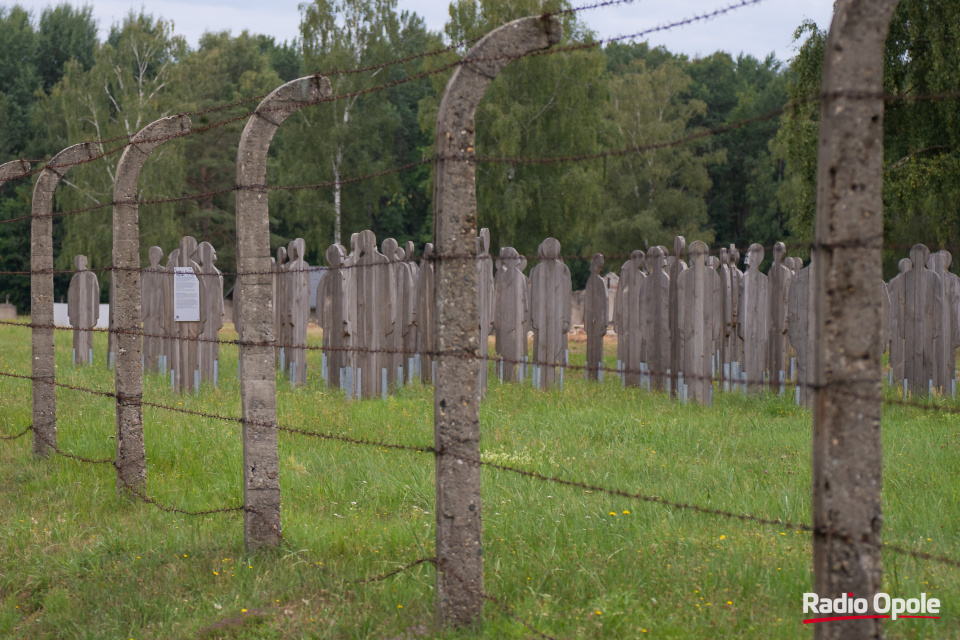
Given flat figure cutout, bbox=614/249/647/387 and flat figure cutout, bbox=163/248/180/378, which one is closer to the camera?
flat figure cutout, bbox=614/249/647/387

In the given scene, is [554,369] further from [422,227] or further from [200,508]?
[422,227]

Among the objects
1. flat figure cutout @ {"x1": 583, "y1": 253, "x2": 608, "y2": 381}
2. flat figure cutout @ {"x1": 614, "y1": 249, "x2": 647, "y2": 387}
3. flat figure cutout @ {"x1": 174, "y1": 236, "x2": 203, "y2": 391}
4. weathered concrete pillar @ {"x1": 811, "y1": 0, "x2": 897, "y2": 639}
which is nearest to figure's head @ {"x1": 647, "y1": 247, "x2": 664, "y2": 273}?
flat figure cutout @ {"x1": 614, "y1": 249, "x2": 647, "y2": 387}

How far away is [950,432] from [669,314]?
3.36 metres

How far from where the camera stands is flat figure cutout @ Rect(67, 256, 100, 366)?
12961mm

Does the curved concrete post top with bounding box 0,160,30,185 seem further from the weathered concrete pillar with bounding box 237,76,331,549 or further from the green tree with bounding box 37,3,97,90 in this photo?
the green tree with bounding box 37,3,97,90

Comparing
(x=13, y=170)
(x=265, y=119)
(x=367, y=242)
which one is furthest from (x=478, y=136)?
(x=265, y=119)

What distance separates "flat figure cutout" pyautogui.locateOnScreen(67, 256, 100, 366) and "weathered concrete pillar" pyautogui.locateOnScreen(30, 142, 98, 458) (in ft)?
19.6

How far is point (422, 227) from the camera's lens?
44.3 metres

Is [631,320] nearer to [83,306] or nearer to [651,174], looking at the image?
[83,306]

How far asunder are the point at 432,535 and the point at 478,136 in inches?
1005

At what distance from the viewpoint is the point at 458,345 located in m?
3.50

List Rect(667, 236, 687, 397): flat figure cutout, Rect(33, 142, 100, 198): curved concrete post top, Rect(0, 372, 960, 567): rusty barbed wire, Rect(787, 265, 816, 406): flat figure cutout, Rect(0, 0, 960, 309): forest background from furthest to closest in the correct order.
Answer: Rect(0, 0, 960, 309): forest background, Rect(667, 236, 687, 397): flat figure cutout, Rect(787, 265, 816, 406): flat figure cutout, Rect(33, 142, 100, 198): curved concrete post top, Rect(0, 372, 960, 567): rusty barbed wire

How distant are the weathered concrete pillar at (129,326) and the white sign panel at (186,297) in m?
4.15

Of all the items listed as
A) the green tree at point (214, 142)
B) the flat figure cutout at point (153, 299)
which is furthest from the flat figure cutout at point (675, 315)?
the green tree at point (214, 142)
